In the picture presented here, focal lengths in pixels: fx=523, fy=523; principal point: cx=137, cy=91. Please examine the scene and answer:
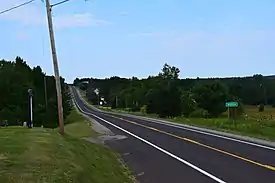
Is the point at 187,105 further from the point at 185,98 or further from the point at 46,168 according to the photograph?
the point at 46,168

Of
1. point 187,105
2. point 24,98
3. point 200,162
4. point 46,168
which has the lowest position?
point 200,162

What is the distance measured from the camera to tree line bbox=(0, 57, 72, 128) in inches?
3115

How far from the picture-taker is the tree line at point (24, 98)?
7912 cm

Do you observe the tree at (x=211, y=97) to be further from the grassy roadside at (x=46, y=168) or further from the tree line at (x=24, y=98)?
the grassy roadside at (x=46, y=168)

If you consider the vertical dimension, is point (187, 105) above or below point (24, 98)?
below

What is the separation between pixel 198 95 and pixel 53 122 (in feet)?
126

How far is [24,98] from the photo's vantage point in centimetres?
9144

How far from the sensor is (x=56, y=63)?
88.0 feet

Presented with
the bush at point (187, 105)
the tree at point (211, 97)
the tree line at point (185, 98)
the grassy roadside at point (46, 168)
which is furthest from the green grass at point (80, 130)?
the tree at point (211, 97)

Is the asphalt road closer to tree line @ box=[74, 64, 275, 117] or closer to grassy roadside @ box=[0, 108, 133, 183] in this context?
grassy roadside @ box=[0, 108, 133, 183]

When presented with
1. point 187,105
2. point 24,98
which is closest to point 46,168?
point 24,98

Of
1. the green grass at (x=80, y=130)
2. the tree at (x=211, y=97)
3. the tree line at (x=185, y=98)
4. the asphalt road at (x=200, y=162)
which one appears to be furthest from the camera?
the tree at (x=211, y=97)

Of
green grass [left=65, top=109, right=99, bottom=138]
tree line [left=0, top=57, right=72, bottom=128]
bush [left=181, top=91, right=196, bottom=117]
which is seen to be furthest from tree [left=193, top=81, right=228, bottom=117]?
green grass [left=65, top=109, right=99, bottom=138]

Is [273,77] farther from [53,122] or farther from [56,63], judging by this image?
[56,63]
